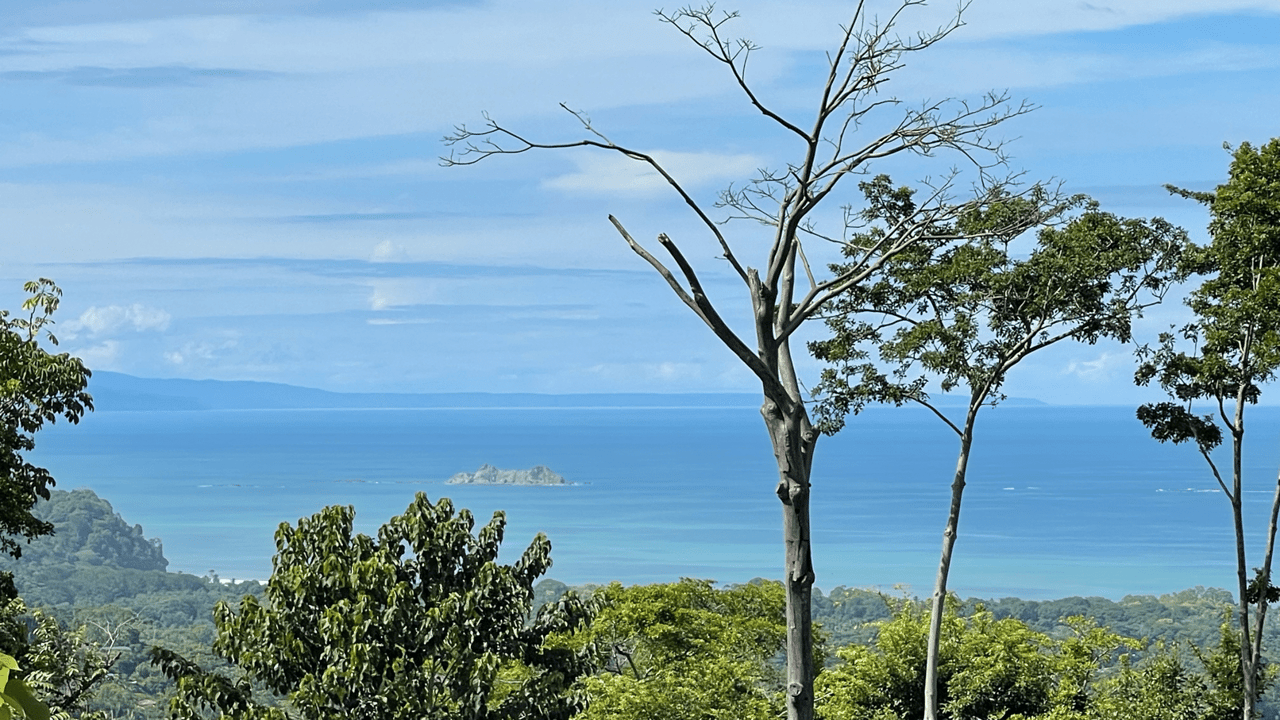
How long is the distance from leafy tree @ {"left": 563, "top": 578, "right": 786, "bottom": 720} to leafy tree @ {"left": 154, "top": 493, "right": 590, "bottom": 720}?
5.21 metres

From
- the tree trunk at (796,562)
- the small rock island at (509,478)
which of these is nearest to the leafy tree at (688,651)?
the tree trunk at (796,562)

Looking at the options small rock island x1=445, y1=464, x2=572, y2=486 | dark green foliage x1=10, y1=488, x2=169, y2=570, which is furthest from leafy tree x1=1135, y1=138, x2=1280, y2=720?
small rock island x1=445, y1=464, x2=572, y2=486

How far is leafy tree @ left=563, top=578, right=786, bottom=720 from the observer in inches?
632

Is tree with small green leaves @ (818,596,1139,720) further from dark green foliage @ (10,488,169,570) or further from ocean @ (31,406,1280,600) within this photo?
dark green foliage @ (10,488,169,570)

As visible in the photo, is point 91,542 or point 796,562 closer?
point 796,562

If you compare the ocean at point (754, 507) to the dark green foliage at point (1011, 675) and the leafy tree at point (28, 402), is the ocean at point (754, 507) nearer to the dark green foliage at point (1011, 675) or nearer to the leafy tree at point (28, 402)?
the dark green foliage at point (1011, 675)

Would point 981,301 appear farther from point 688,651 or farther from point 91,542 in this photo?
point 91,542

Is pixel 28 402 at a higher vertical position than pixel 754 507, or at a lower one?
lower

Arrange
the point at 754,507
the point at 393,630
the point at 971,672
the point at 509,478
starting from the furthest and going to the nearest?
the point at 509,478
the point at 754,507
the point at 971,672
the point at 393,630

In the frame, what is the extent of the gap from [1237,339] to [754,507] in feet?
314

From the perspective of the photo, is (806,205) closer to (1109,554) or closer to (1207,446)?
(1207,446)

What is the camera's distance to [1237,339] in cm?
1549

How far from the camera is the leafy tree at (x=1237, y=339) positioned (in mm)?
14156

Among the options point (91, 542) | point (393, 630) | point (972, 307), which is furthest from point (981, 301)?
point (91, 542)
